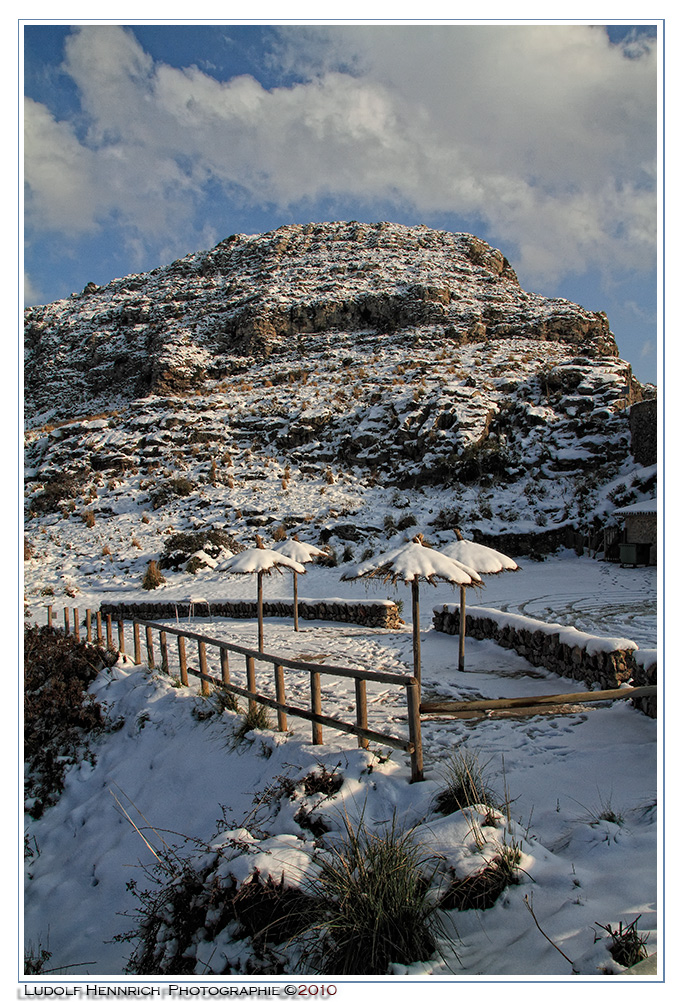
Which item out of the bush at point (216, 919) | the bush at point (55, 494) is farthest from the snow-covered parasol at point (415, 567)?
the bush at point (55, 494)

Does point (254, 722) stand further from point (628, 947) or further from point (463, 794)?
point (628, 947)

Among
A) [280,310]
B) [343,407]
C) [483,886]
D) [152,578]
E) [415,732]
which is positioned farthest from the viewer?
[280,310]

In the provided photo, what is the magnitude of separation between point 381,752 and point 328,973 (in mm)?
2399

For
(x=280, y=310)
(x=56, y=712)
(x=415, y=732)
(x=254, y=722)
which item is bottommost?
(x=56, y=712)

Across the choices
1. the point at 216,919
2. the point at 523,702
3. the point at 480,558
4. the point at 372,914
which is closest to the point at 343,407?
the point at 480,558

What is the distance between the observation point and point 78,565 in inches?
813

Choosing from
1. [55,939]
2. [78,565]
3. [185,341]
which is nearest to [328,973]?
[55,939]

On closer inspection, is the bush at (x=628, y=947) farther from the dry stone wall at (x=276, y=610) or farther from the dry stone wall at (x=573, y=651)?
the dry stone wall at (x=276, y=610)

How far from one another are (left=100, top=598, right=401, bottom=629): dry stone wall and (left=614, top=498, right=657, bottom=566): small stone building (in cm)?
967

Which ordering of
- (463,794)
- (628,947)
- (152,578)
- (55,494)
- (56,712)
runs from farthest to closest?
(55,494)
(152,578)
(56,712)
(463,794)
(628,947)

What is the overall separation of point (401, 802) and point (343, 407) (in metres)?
27.7

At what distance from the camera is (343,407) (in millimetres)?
30516

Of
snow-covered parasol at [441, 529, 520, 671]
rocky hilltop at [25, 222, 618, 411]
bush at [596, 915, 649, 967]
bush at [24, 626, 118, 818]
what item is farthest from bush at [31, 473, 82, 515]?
bush at [596, 915, 649, 967]

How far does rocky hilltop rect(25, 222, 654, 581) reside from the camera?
75.9 feet
